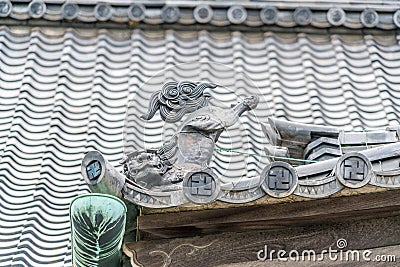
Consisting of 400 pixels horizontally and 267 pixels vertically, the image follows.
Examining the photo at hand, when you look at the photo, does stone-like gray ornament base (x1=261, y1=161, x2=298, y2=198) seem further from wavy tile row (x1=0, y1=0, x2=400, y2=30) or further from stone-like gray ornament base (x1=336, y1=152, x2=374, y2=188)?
wavy tile row (x1=0, y1=0, x2=400, y2=30)

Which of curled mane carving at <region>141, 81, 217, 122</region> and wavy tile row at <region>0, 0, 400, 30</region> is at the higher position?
wavy tile row at <region>0, 0, 400, 30</region>

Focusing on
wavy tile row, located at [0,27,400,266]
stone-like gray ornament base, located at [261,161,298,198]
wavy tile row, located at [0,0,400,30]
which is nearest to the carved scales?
stone-like gray ornament base, located at [261,161,298,198]

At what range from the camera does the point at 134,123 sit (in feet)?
30.6

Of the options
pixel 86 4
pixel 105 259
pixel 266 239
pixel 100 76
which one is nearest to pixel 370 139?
pixel 266 239

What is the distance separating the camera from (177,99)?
8.50m

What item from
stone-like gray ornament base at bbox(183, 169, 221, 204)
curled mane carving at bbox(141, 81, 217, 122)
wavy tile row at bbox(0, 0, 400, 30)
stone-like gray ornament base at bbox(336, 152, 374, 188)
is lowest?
stone-like gray ornament base at bbox(183, 169, 221, 204)

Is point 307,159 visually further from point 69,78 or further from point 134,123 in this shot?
point 69,78

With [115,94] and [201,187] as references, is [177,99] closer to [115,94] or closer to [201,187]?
[201,187]

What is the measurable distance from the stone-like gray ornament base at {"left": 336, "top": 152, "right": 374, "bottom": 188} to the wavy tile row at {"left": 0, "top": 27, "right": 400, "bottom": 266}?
4.35ft

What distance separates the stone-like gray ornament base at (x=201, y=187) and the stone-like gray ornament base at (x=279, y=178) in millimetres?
253

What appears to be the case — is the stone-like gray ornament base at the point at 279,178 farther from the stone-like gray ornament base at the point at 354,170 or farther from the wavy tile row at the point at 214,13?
the wavy tile row at the point at 214,13

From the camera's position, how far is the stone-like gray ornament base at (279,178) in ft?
25.8

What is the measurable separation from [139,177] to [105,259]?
0.48m

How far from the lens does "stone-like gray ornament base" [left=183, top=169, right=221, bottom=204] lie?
784 centimetres
